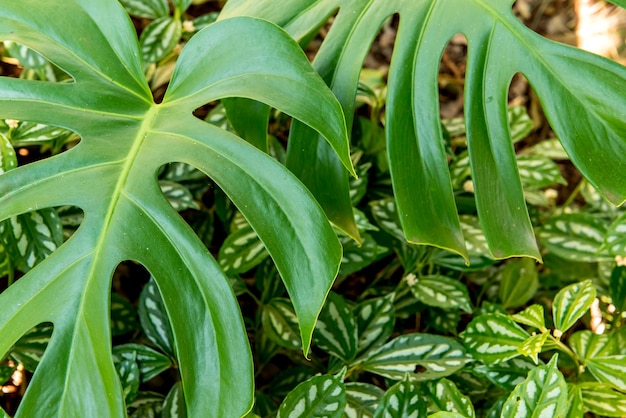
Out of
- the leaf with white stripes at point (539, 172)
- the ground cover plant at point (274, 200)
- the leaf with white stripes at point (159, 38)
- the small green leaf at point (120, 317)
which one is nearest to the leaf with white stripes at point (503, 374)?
the ground cover plant at point (274, 200)

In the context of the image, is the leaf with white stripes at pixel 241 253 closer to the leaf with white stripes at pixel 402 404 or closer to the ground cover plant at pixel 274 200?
the ground cover plant at pixel 274 200

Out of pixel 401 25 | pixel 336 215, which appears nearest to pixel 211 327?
pixel 336 215

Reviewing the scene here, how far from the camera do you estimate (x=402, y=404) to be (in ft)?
2.83

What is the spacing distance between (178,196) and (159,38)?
0.34m

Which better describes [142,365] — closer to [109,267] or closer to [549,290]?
[109,267]

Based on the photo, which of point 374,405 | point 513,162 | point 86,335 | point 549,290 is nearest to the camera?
point 86,335

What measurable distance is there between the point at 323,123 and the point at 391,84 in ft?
0.51

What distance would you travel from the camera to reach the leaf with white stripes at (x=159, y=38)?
1.21 meters

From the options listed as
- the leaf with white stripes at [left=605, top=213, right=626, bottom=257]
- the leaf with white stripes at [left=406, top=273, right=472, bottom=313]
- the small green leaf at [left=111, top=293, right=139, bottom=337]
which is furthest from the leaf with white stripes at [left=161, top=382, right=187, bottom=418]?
the leaf with white stripes at [left=605, top=213, right=626, bottom=257]

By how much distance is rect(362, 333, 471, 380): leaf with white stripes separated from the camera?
3.17 feet

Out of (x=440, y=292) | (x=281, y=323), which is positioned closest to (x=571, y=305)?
(x=440, y=292)

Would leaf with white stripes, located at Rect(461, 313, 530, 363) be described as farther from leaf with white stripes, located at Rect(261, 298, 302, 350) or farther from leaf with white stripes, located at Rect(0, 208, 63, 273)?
leaf with white stripes, located at Rect(0, 208, 63, 273)

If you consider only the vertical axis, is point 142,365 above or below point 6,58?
below

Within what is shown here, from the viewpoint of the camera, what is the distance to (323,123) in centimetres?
74
